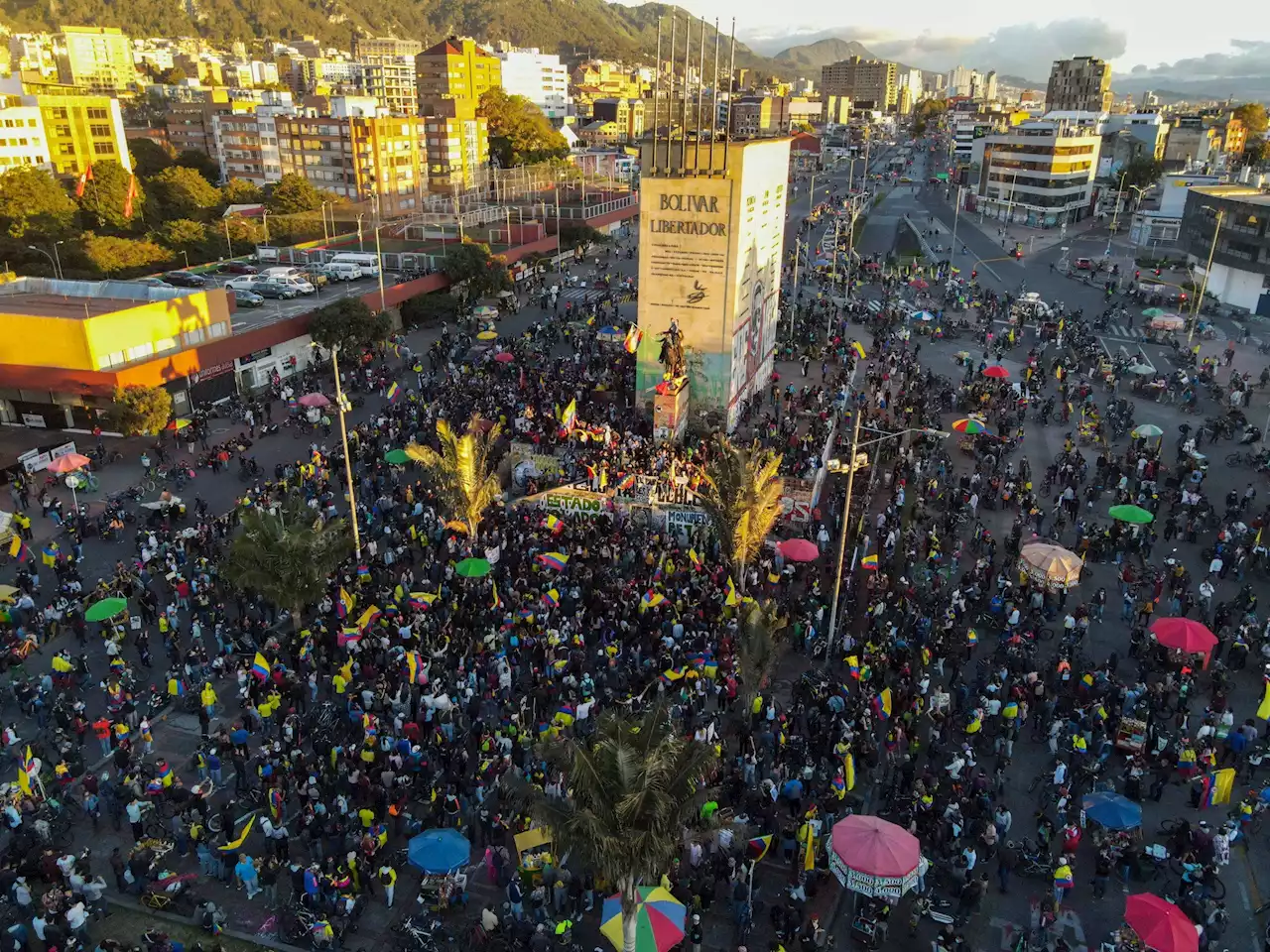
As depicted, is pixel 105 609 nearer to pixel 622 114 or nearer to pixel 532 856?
pixel 532 856

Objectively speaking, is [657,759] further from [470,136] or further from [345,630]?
[470,136]

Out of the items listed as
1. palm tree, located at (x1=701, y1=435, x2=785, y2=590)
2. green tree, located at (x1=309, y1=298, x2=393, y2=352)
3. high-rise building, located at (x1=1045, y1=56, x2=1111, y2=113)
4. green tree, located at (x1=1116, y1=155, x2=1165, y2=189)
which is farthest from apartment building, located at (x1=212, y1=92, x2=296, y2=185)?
high-rise building, located at (x1=1045, y1=56, x2=1111, y2=113)

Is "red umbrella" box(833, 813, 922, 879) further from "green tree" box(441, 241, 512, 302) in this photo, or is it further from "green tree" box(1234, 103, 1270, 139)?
"green tree" box(1234, 103, 1270, 139)

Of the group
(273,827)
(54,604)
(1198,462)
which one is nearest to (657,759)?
(273,827)

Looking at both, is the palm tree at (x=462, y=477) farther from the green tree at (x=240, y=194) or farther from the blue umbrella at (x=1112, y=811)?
the green tree at (x=240, y=194)

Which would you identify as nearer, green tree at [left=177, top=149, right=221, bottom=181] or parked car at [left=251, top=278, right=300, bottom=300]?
parked car at [left=251, top=278, right=300, bottom=300]

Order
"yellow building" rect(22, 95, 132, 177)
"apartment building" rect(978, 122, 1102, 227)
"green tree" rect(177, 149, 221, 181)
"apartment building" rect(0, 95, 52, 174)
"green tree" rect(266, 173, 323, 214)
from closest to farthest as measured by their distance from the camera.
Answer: "green tree" rect(266, 173, 323, 214)
"apartment building" rect(0, 95, 52, 174)
"yellow building" rect(22, 95, 132, 177)
"green tree" rect(177, 149, 221, 181)
"apartment building" rect(978, 122, 1102, 227)

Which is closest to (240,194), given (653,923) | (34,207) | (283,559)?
(34,207)
